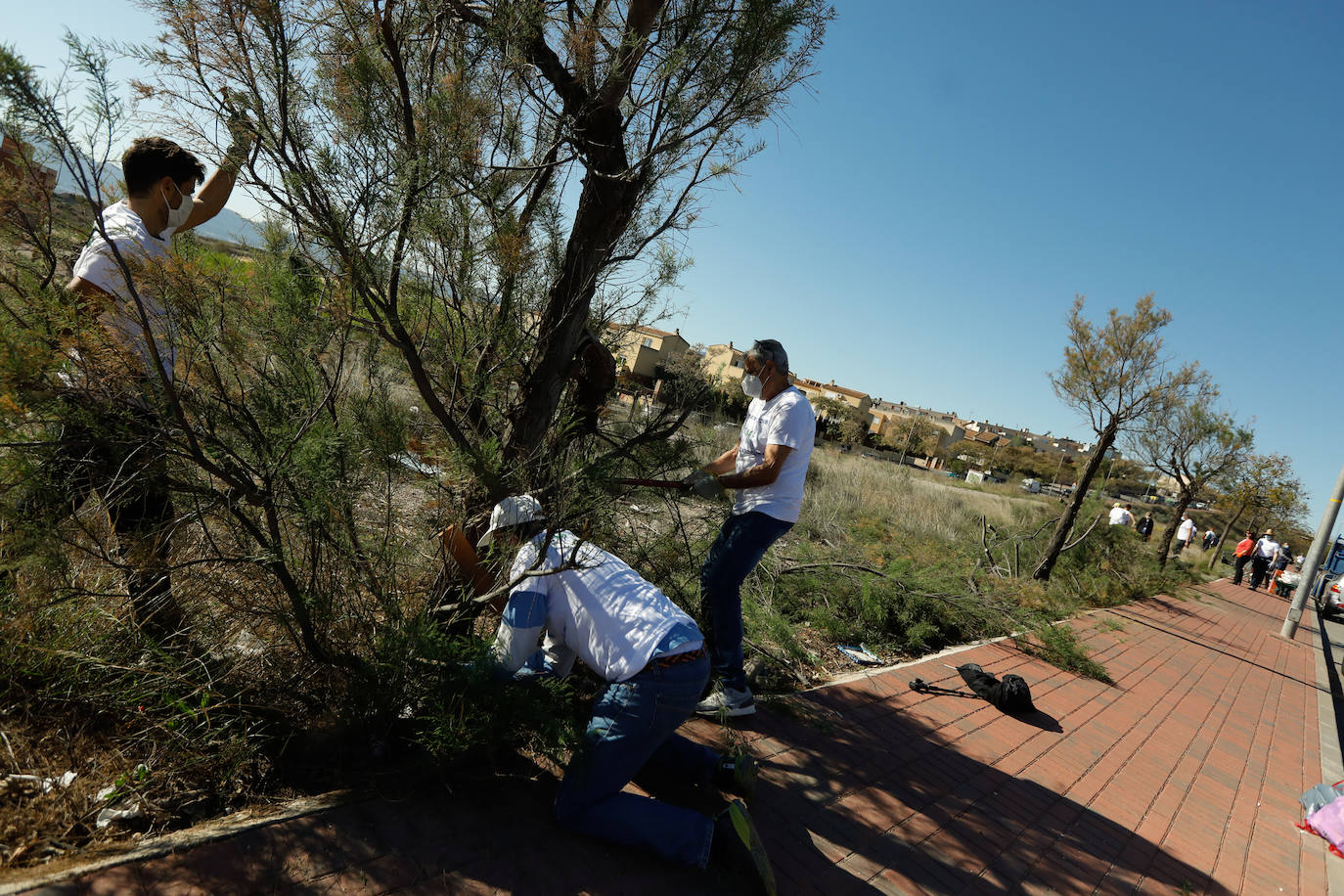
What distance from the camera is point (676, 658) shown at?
234 centimetres

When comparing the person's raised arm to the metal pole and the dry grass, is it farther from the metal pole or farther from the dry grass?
the metal pole

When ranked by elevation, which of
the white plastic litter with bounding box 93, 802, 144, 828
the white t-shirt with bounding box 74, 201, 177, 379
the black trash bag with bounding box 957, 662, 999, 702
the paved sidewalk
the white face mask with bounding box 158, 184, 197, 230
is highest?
the white face mask with bounding box 158, 184, 197, 230

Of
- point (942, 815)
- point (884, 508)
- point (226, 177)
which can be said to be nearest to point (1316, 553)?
point (884, 508)

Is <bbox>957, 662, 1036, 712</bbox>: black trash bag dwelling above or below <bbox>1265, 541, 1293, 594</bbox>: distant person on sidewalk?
below

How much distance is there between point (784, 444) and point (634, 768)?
5.91 feet

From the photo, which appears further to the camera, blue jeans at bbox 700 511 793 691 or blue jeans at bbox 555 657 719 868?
blue jeans at bbox 700 511 793 691

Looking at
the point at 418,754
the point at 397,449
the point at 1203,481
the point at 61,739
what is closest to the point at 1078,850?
the point at 418,754

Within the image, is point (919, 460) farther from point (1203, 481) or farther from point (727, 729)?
point (727, 729)

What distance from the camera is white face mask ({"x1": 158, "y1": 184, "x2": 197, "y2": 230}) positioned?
7.83 feet

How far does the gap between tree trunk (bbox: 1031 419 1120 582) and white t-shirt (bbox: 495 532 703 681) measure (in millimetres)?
9635

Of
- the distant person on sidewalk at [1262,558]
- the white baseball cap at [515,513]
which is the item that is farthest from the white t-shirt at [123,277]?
the distant person on sidewalk at [1262,558]

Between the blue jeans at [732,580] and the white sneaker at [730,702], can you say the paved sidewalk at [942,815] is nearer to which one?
the white sneaker at [730,702]

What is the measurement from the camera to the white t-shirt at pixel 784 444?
11.7ft

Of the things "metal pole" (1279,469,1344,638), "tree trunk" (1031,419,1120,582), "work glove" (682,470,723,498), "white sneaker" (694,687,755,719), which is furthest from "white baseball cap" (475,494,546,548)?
"metal pole" (1279,469,1344,638)
